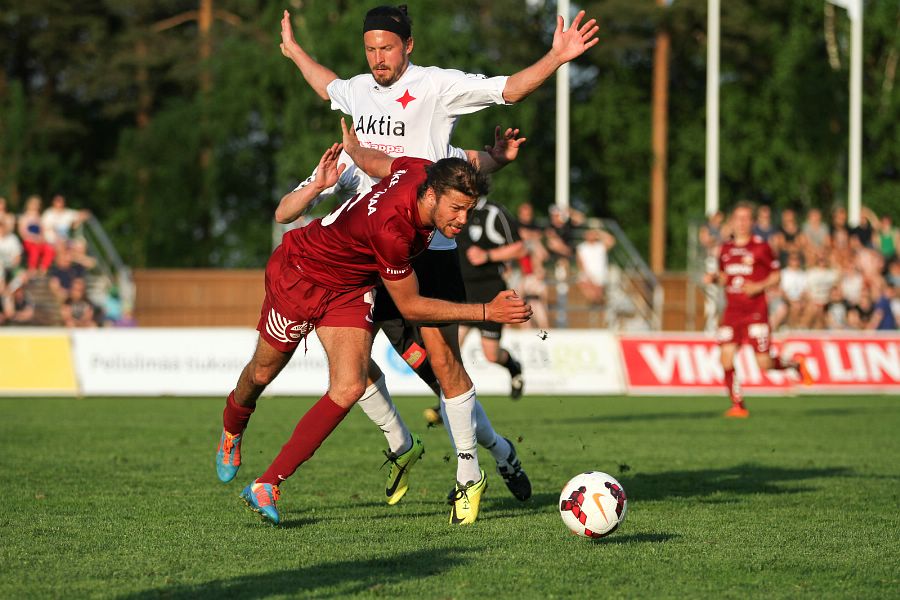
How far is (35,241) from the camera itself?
2416cm

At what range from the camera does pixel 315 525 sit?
734cm

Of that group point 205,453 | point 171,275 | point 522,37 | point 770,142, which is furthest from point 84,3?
point 205,453

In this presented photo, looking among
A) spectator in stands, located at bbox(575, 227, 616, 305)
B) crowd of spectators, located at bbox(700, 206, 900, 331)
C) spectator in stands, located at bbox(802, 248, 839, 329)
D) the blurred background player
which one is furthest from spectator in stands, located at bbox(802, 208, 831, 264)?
the blurred background player

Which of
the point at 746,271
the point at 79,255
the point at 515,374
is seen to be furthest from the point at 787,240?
the point at 79,255

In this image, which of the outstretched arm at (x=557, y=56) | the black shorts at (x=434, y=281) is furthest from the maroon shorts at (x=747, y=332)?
the outstretched arm at (x=557, y=56)

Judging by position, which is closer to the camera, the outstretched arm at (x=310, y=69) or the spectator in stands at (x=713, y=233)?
the outstretched arm at (x=310, y=69)

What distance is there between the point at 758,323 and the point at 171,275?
16.1m

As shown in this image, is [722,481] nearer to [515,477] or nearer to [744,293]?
[515,477]

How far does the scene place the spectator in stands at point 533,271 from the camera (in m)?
22.8

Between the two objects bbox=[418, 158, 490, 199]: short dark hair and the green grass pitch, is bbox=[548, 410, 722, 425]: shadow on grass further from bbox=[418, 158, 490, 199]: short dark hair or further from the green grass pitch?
bbox=[418, 158, 490, 199]: short dark hair

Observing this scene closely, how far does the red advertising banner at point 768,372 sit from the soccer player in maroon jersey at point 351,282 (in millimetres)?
13614

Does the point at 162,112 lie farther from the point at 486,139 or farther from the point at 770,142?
the point at 770,142

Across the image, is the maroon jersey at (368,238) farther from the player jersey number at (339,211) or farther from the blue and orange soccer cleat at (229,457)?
the blue and orange soccer cleat at (229,457)

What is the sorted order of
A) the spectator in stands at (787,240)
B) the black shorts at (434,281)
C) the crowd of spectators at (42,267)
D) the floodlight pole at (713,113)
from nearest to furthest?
the black shorts at (434,281)
the crowd of spectators at (42,267)
the spectator in stands at (787,240)
the floodlight pole at (713,113)
